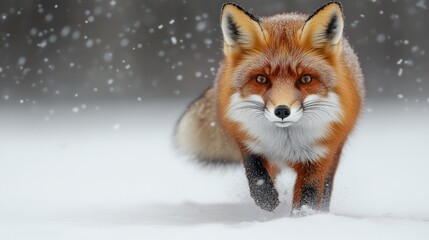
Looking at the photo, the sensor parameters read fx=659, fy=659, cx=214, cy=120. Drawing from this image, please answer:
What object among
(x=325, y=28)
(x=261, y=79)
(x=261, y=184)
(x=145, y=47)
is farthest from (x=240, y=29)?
(x=145, y=47)

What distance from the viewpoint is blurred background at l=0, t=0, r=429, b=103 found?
12.2 meters

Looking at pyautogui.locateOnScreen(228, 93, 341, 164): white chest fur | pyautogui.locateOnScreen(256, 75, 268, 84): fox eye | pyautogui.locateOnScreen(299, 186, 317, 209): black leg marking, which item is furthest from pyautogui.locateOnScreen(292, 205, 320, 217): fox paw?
pyautogui.locateOnScreen(256, 75, 268, 84): fox eye

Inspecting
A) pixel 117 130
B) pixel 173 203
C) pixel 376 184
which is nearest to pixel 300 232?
pixel 173 203

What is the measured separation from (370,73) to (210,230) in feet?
31.2

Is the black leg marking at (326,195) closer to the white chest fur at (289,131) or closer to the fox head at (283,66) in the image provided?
the white chest fur at (289,131)

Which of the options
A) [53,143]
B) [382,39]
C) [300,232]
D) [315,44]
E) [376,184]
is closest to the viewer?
[300,232]

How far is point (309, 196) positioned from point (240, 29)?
1084mm

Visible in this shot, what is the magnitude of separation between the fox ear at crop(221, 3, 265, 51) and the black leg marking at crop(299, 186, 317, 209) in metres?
0.92

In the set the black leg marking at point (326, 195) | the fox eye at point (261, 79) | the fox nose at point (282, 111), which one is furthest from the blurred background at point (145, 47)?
the fox nose at point (282, 111)

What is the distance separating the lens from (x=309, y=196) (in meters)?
3.98

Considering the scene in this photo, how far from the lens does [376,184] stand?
5.80 m

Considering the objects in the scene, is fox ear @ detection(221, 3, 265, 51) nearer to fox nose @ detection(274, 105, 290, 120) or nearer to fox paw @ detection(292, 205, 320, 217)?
fox nose @ detection(274, 105, 290, 120)

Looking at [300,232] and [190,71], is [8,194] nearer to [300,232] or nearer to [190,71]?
[300,232]

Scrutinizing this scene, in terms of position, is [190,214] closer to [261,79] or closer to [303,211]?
[303,211]
